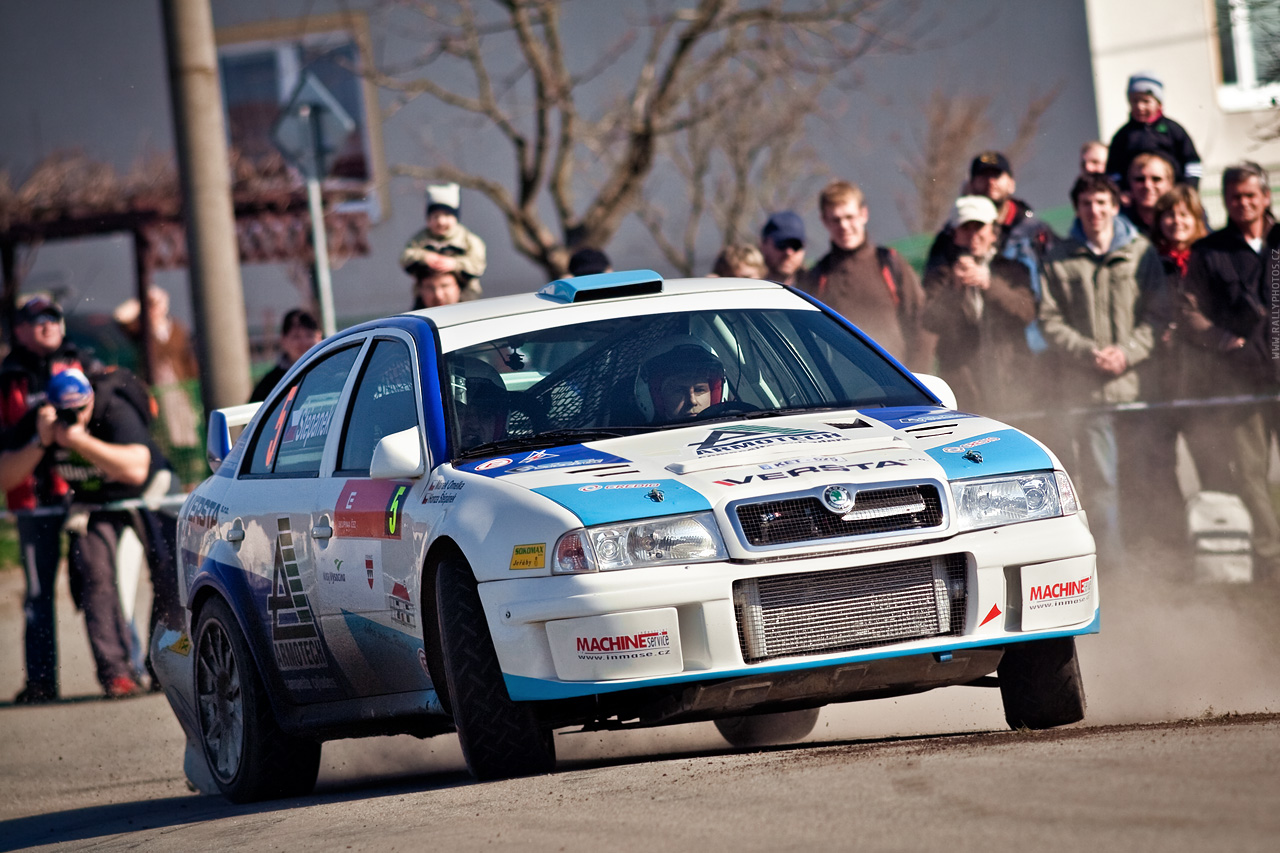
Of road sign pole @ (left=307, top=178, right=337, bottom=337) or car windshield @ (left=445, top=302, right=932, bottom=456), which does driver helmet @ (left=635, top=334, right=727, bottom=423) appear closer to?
car windshield @ (left=445, top=302, right=932, bottom=456)

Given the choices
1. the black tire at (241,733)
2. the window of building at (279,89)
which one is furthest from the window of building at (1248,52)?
the window of building at (279,89)

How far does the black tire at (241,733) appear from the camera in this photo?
274 inches

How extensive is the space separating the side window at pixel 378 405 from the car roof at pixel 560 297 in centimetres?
20

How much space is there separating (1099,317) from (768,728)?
3.44m

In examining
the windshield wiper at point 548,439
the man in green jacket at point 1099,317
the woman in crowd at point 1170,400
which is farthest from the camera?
the man in green jacket at point 1099,317

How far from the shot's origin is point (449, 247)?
1127 centimetres

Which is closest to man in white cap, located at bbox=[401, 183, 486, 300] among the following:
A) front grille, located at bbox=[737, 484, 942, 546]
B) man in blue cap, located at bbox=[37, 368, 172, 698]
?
man in blue cap, located at bbox=[37, 368, 172, 698]

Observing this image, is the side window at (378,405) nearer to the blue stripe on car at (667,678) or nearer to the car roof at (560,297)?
the car roof at (560,297)

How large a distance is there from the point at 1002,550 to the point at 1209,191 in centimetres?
937

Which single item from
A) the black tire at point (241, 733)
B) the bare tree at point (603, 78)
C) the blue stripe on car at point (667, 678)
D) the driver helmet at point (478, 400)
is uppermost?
the bare tree at point (603, 78)

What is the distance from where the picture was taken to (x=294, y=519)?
22.3ft

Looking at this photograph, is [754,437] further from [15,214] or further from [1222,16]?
[15,214]

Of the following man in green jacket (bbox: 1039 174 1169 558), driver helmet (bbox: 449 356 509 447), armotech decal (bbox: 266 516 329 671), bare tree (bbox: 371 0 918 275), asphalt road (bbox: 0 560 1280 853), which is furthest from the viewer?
bare tree (bbox: 371 0 918 275)

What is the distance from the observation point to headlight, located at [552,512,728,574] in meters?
5.23
